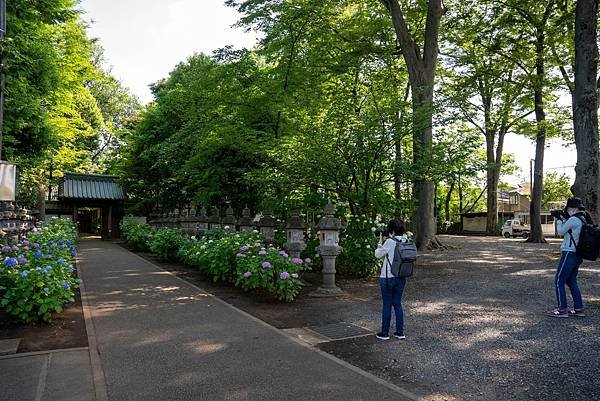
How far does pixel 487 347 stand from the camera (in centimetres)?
→ 526

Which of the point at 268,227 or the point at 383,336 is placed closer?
the point at 383,336

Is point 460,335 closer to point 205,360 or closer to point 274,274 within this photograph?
point 205,360

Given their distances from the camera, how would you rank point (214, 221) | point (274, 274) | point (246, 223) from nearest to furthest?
point (274, 274), point (246, 223), point (214, 221)

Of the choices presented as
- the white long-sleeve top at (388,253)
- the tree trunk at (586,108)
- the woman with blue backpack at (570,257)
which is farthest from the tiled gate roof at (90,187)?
the woman with blue backpack at (570,257)

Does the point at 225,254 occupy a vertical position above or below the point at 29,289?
above

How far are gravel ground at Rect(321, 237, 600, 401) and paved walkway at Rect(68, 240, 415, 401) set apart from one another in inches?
22.2

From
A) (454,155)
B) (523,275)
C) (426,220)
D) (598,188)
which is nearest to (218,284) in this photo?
(454,155)

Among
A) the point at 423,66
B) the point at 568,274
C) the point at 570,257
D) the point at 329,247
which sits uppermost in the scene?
the point at 423,66

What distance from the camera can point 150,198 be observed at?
28.5m

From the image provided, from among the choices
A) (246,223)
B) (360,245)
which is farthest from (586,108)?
(246,223)

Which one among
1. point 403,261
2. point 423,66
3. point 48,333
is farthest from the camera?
point 423,66

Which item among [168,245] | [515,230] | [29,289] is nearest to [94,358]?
[29,289]

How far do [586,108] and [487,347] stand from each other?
38.8ft

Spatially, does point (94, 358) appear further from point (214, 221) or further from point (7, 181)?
point (214, 221)
